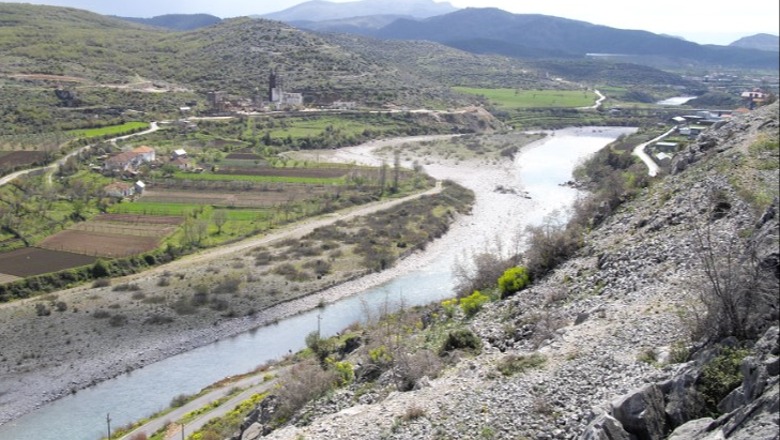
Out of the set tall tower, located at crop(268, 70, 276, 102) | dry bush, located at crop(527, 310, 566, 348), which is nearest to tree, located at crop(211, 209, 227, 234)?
dry bush, located at crop(527, 310, 566, 348)

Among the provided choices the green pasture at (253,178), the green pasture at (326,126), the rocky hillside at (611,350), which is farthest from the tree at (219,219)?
the green pasture at (326,126)

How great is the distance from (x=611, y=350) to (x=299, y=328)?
21.0m

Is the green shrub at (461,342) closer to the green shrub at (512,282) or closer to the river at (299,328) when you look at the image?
the green shrub at (512,282)

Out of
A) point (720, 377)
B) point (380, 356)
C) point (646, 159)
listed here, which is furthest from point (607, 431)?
point (646, 159)

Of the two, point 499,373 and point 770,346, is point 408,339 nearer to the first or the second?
point 499,373

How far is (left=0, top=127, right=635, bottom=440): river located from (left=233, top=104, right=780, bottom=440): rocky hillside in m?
7.32

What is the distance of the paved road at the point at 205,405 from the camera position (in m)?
21.8

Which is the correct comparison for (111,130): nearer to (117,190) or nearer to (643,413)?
(117,190)

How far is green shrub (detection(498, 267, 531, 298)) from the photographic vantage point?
71.8 ft

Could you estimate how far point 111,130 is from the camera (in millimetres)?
66688

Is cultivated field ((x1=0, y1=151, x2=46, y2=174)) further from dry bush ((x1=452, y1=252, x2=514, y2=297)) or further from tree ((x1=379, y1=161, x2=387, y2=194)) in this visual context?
dry bush ((x1=452, y1=252, x2=514, y2=297))

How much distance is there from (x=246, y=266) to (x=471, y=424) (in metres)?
28.1

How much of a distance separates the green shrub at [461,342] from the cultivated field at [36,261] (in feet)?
86.0

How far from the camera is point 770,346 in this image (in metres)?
9.44
